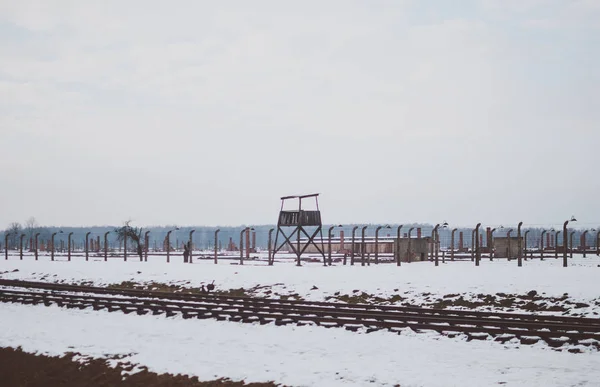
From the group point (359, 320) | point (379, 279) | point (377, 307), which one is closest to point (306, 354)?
point (359, 320)

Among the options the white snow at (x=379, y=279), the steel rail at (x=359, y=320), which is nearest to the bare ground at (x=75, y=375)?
the steel rail at (x=359, y=320)

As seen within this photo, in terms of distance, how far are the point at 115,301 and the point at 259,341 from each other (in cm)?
1303

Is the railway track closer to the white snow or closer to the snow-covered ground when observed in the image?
the snow-covered ground

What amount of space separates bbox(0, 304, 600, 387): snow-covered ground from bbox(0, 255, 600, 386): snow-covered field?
3cm

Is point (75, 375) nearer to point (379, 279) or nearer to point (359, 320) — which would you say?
point (359, 320)

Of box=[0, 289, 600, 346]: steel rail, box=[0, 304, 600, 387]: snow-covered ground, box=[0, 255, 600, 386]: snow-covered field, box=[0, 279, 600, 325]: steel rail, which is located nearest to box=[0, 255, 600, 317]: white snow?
box=[0, 255, 600, 386]: snow-covered field

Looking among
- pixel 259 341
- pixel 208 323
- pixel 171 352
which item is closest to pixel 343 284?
pixel 208 323

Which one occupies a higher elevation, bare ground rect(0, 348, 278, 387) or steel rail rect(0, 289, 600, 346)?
steel rail rect(0, 289, 600, 346)

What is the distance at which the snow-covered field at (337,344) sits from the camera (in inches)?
551

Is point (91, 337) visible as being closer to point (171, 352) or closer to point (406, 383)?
point (171, 352)

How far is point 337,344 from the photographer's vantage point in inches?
696

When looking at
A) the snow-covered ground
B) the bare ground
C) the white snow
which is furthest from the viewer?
the white snow

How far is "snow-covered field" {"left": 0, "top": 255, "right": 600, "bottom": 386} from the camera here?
14008mm

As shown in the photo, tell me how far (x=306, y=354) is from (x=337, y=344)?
1.55 m
